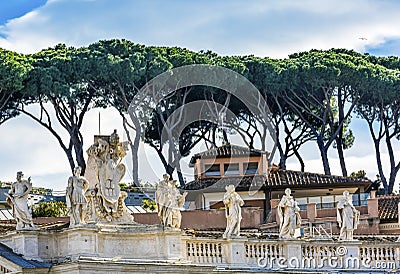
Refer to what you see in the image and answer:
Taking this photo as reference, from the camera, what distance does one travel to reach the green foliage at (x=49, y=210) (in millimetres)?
46844

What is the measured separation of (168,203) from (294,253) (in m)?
4.45

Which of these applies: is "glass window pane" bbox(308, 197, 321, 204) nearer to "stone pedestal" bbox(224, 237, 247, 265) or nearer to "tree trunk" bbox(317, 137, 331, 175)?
"tree trunk" bbox(317, 137, 331, 175)

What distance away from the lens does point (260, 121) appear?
6956 cm

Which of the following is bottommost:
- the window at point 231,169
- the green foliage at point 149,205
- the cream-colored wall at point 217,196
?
the green foliage at point 149,205

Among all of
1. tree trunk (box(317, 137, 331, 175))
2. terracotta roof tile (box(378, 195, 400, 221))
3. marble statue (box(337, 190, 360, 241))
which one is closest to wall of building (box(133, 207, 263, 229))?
terracotta roof tile (box(378, 195, 400, 221))

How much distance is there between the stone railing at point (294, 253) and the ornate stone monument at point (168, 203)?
756 mm

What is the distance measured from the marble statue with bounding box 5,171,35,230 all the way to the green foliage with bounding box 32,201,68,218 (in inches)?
512

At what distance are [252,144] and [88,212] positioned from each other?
3582 cm

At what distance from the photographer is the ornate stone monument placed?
114ft

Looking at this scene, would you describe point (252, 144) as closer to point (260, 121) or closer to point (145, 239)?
point (260, 121)

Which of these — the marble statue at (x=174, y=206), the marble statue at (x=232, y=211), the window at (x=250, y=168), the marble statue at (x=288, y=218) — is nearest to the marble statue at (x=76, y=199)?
the marble statue at (x=174, y=206)

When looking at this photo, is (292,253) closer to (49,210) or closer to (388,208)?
(49,210)

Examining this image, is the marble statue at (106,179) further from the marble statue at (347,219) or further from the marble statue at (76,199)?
the marble statue at (347,219)

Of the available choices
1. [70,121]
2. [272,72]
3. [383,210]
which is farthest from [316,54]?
[383,210]
